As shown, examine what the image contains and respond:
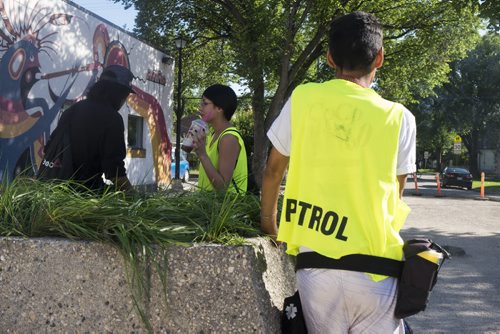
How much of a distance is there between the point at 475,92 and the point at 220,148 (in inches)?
1796

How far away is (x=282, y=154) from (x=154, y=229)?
617mm

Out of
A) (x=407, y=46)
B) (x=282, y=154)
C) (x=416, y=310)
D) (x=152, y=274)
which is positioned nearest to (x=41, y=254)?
(x=152, y=274)

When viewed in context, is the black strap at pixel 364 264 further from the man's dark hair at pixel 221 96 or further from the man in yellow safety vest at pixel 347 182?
the man's dark hair at pixel 221 96

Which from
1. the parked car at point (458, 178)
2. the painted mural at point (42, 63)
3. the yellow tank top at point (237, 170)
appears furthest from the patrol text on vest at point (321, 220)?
the parked car at point (458, 178)

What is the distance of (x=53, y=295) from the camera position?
7.05 feet

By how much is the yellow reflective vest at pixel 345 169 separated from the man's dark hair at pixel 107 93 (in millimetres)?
1643

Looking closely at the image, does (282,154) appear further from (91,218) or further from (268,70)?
(268,70)

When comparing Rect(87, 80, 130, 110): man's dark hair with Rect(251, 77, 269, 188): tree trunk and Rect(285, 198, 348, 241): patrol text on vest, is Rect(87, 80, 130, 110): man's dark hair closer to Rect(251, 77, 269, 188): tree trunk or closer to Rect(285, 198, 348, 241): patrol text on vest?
Rect(285, 198, 348, 241): patrol text on vest

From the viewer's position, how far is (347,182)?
1.77 metres

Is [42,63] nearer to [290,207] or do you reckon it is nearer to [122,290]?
[122,290]

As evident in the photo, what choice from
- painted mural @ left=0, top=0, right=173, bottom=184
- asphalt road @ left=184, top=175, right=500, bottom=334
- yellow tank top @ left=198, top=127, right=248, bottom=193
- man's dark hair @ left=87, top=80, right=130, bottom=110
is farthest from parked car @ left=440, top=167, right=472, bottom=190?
man's dark hair @ left=87, top=80, right=130, bottom=110

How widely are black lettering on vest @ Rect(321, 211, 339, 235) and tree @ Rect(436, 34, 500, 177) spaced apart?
4474 centimetres

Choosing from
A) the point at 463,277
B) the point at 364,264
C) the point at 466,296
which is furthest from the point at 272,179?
the point at 463,277

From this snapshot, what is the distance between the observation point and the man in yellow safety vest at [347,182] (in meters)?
1.76
